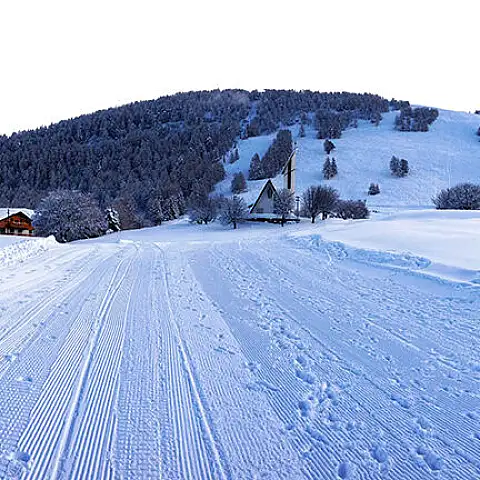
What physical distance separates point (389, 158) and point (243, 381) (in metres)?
94.1

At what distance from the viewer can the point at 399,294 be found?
299 inches

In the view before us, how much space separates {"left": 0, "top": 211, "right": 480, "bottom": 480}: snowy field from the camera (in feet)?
9.02

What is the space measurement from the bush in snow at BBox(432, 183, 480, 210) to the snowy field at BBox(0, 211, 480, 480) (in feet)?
117

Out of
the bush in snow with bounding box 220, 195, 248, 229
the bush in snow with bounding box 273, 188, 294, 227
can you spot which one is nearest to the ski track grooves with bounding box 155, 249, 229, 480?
the bush in snow with bounding box 220, 195, 248, 229

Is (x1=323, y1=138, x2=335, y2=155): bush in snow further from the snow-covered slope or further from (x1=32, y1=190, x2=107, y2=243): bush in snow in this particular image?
(x1=32, y1=190, x2=107, y2=243): bush in snow

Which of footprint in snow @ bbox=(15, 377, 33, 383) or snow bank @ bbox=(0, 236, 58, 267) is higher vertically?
snow bank @ bbox=(0, 236, 58, 267)

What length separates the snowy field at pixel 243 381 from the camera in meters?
2.75

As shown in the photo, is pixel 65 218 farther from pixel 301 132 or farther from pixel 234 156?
pixel 301 132

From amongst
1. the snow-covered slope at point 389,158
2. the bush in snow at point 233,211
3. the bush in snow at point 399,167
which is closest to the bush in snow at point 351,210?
the bush in snow at point 233,211

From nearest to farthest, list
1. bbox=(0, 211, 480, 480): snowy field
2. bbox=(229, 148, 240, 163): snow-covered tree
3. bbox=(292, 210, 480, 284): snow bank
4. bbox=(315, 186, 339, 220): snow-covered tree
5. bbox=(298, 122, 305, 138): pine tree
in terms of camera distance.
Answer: bbox=(0, 211, 480, 480): snowy field, bbox=(292, 210, 480, 284): snow bank, bbox=(315, 186, 339, 220): snow-covered tree, bbox=(229, 148, 240, 163): snow-covered tree, bbox=(298, 122, 305, 138): pine tree

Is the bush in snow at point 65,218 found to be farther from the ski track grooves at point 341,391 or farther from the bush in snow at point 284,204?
the ski track grooves at point 341,391

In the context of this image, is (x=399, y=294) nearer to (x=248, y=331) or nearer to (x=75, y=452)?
(x=248, y=331)

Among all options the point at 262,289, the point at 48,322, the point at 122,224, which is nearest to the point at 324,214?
the point at 122,224

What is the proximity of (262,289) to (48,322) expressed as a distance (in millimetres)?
4379
